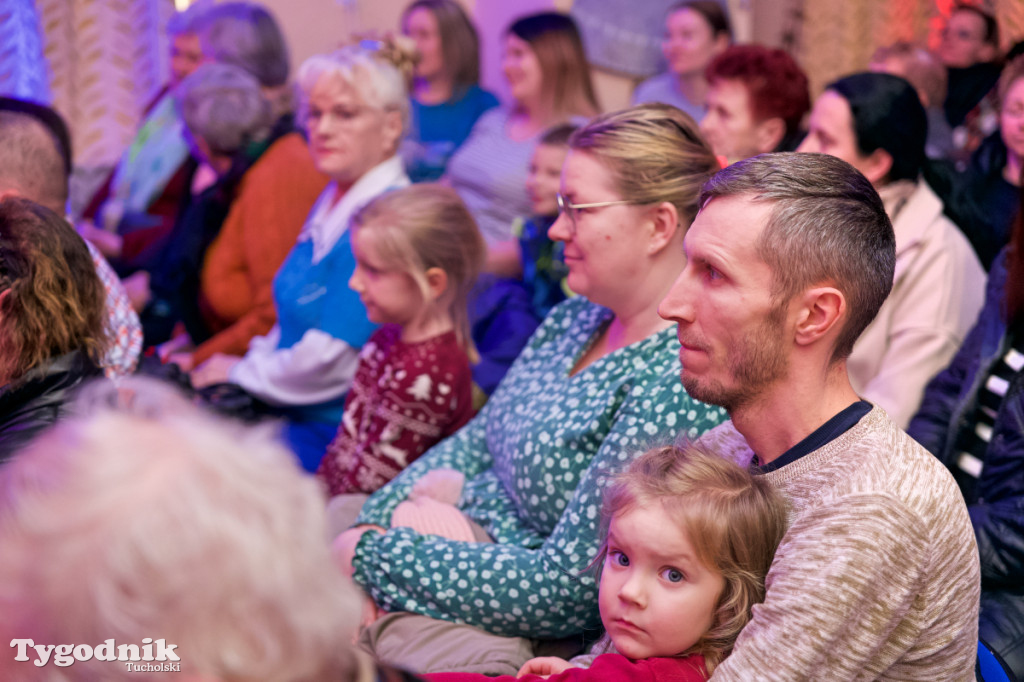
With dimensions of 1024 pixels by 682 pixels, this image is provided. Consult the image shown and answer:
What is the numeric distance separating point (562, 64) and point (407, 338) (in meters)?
1.90

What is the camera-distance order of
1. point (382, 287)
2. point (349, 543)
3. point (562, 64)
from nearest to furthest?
1. point (349, 543)
2. point (382, 287)
3. point (562, 64)

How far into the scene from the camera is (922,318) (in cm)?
239

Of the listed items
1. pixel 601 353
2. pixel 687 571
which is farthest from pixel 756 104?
pixel 687 571

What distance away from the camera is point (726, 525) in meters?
1.25

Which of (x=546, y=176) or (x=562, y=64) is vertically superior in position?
(x=562, y=64)

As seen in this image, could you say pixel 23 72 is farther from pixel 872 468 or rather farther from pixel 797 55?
pixel 872 468

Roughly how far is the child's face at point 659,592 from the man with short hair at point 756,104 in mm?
1948

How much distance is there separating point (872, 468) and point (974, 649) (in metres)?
0.31

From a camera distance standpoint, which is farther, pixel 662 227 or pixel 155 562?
pixel 662 227

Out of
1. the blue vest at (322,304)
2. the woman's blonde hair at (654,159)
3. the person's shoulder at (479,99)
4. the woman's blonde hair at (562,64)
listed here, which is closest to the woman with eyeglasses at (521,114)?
the woman's blonde hair at (562,64)

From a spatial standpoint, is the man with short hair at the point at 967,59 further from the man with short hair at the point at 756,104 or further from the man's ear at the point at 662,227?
the man's ear at the point at 662,227

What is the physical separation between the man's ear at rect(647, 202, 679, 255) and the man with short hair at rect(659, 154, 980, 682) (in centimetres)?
42

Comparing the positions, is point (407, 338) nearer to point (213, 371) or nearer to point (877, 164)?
Result: point (213, 371)

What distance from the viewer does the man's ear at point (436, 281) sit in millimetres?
2438
